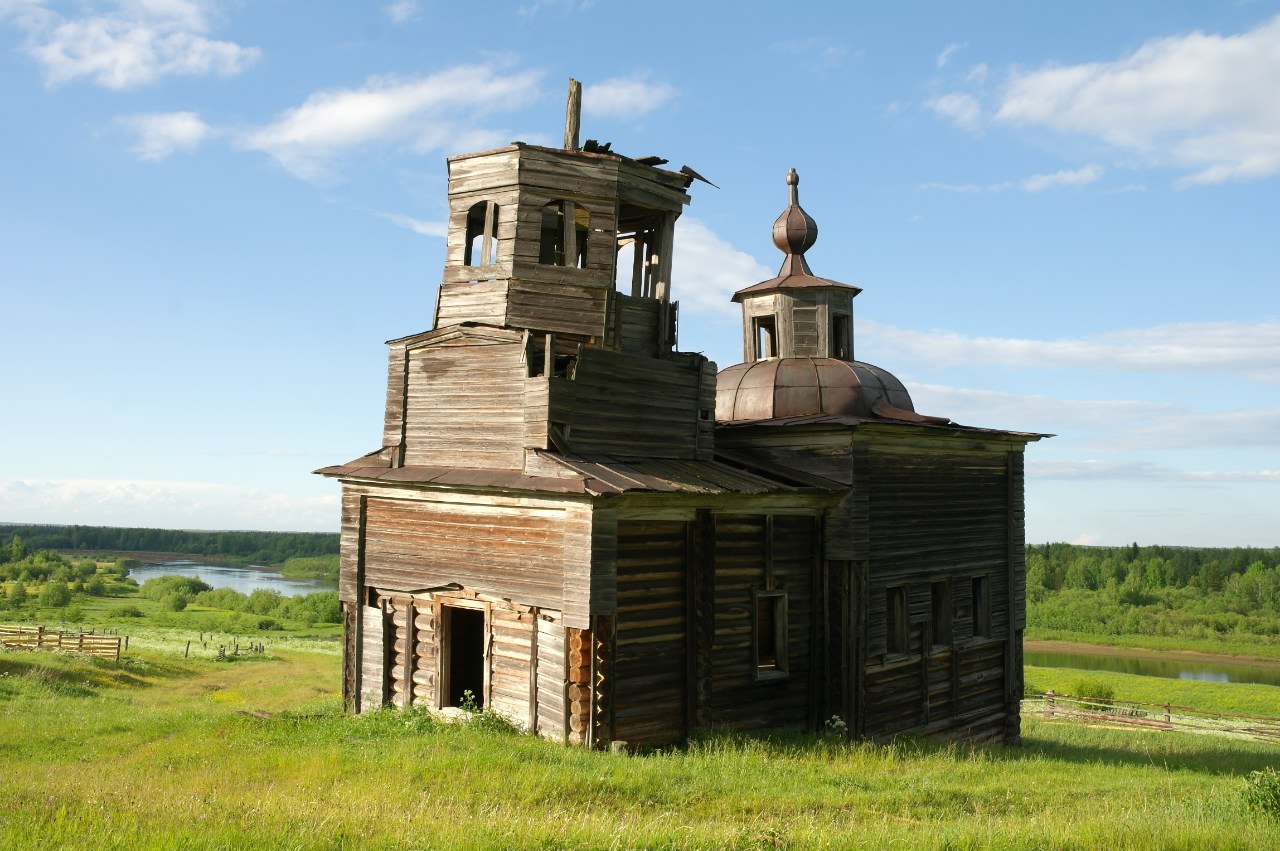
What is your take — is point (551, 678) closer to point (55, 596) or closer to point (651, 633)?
point (651, 633)

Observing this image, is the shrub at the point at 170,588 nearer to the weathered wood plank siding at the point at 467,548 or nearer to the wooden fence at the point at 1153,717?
the wooden fence at the point at 1153,717

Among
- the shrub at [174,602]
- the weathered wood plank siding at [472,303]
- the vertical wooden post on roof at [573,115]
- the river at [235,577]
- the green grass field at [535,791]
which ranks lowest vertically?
the river at [235,577]

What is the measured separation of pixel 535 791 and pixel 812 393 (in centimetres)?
1193

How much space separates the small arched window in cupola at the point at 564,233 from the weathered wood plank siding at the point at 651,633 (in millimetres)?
4767

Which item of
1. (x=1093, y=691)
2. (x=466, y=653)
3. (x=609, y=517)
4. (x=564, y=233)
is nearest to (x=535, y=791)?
(x=609, y=517)

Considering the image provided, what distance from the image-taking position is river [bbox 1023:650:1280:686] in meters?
63.2

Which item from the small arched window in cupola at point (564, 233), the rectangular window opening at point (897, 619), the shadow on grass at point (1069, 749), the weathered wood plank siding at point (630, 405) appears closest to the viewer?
the shadow on grass at point (1069, 749)

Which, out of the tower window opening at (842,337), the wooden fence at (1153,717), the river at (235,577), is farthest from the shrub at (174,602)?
the tower window opening at (842,337)

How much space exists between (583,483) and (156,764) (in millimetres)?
6666

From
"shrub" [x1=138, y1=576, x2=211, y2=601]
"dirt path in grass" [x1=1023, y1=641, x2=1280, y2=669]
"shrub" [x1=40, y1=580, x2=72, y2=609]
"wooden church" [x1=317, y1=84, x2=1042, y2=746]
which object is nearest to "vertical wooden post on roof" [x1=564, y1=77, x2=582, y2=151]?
"wooden church" [x1=317, y1=84, x2=1042, y2=746]

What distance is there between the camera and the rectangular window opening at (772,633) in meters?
16.4

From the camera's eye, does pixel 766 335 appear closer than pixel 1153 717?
Yes

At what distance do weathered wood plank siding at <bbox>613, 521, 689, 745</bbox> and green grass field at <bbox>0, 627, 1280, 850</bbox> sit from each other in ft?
2.11

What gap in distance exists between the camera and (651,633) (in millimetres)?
14266
